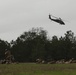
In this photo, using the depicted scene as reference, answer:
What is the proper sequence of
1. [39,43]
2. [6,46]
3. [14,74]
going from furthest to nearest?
[6,46], [39,43], [14,74]

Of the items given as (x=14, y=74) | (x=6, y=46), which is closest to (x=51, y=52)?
(x=6, y=46)

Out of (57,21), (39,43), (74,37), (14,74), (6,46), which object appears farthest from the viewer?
(74,37)

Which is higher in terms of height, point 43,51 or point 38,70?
point 43,51

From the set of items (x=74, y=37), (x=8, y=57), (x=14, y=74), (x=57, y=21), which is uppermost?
(x=74, y=37)

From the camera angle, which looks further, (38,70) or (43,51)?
(43,51)

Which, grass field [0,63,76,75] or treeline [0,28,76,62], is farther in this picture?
treeline [0,28,76,62]

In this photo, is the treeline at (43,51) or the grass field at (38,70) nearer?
the grass field at (38,70)

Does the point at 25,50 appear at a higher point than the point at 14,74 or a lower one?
higher

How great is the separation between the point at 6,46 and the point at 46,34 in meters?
35.4

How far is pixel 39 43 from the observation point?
11400 cm

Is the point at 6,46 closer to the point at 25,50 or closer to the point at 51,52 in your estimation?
the point at 25,50

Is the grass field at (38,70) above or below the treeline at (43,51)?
below

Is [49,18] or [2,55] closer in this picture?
[49,18]

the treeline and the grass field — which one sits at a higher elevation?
the treeline
